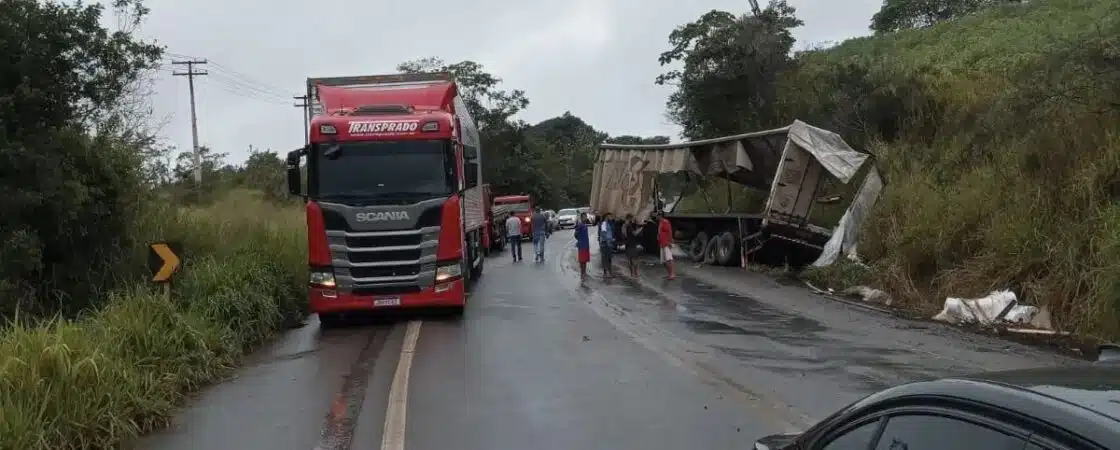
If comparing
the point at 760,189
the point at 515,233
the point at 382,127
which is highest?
the point at 382,127

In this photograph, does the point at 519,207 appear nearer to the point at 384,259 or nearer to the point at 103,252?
the point at 103,252

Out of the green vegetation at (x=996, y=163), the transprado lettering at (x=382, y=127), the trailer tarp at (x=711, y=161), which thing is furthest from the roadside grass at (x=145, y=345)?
the trailer tarp at (x=711, y=161)

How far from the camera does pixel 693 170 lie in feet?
93.4

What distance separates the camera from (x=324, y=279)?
14.8 meters

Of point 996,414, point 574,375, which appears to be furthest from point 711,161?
point 996,414

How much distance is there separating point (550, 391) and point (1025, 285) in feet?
28.6

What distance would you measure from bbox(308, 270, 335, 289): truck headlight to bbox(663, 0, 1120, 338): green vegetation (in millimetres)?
9533

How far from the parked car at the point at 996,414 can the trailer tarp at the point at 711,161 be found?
18.9 m

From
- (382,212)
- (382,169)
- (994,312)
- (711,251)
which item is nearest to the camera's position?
(994,312)

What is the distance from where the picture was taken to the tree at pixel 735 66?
34.1 meters

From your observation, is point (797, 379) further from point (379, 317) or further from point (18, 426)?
→ point (379, 317)

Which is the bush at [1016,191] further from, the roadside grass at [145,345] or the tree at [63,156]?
the tree at [63,156]

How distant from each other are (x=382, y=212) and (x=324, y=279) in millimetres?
1364

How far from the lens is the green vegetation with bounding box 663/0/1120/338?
14.0 m
